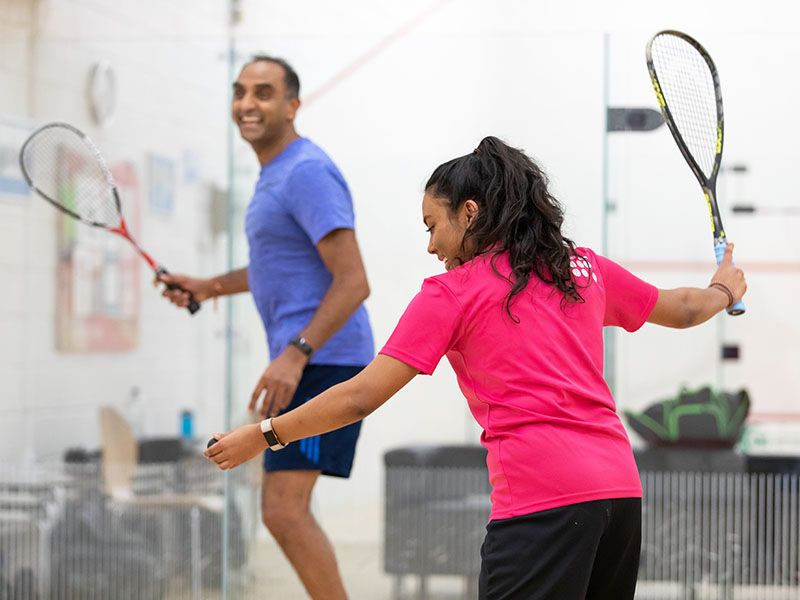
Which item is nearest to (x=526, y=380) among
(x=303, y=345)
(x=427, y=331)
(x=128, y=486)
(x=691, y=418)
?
(x=427, y=331)

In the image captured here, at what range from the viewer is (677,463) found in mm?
2881

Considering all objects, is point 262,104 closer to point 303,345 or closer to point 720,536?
point 303,345

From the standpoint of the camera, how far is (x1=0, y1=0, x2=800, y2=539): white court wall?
2.86 meters

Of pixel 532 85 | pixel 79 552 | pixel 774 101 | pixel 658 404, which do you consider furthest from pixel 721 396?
pixel 79 552

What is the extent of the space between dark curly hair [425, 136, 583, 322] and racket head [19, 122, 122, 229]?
5.91 feet

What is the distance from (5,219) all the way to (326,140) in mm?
943

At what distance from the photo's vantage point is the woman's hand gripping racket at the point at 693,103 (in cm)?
187

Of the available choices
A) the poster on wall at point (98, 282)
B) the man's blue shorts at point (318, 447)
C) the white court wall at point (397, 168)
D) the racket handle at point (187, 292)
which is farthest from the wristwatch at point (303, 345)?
the poster on wall at point (98, 282)

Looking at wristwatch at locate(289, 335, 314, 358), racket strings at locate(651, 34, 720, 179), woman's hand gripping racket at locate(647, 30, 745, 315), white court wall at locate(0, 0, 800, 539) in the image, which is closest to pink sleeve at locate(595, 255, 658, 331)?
woman's hand gripping racket at locate(647, 30, 745, 315)

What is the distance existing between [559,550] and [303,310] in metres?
0.92

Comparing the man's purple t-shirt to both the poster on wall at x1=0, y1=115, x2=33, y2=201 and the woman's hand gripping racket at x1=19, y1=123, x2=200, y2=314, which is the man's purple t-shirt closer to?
the woman's hand gripping racket at x1=19, y1=123, x2=200, y2=314

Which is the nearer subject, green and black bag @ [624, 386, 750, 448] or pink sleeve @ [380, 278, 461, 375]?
pink sleeve @ [380, 278, 461, 375]

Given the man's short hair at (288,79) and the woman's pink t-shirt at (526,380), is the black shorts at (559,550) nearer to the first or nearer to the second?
the woman's pink t-shirt at (526,380)

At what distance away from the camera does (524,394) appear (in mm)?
1380
